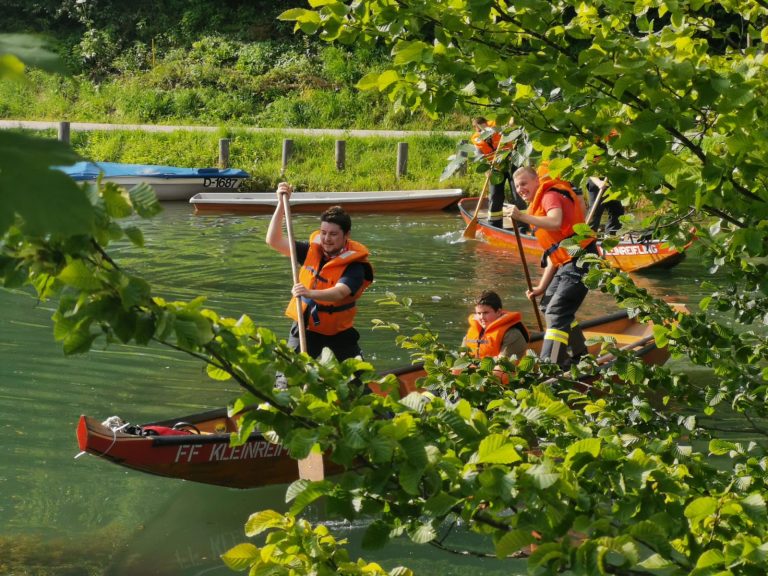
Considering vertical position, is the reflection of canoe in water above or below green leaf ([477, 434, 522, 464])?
below

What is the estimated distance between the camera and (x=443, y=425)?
6.72ft

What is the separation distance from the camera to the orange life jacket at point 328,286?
654cm

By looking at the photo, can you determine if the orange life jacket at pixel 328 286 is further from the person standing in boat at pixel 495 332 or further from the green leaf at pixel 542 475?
the green leaf at pixel 542 475

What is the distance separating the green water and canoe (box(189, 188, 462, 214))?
6.62 feet

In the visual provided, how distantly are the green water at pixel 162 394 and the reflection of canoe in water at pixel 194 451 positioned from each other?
0.22m

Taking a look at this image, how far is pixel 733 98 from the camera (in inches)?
93.8

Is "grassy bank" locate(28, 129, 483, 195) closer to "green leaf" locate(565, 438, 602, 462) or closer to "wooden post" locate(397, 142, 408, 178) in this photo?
"wooden post" locate(397, 142, 408, 178)

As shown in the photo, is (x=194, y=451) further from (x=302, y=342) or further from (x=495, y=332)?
(x=495, y=332)

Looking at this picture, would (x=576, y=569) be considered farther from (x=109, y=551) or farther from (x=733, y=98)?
(x=109, y=551)

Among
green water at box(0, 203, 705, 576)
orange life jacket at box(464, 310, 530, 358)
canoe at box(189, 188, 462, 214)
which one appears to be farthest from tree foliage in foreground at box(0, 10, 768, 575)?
canoe at box(189, 188, 462, 214)

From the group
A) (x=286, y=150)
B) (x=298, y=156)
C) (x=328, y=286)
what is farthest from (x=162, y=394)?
(x=298, y=156)

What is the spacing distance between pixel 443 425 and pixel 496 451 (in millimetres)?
240

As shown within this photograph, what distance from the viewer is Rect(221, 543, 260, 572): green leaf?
208 centimetres

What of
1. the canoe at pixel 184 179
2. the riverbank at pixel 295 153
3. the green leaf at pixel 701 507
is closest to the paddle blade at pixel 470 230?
the riverbank at pixel 295 153
